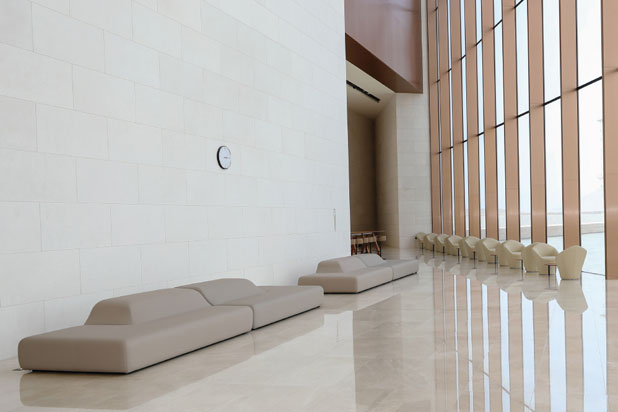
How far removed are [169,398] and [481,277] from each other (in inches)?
406

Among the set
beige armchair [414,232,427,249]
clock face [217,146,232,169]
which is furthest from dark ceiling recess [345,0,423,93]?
clock face [217,146,232,169]

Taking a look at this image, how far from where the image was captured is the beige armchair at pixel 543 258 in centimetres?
1354

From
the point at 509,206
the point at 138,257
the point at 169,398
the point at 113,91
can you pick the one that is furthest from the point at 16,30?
the point at 509,206

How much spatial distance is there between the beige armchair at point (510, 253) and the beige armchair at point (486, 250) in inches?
28.1

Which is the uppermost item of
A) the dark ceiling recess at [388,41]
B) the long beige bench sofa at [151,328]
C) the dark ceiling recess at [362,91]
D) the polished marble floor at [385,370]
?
the dark ceiling recess at [388,41]

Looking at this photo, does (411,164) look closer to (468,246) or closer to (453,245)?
(453,245)

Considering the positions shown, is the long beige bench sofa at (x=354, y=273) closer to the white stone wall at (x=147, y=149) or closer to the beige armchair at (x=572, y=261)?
the white stone wall at (x=147, y=149)

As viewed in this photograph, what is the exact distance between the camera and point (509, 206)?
18094 mm

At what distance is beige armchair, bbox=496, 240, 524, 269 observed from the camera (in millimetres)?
15539

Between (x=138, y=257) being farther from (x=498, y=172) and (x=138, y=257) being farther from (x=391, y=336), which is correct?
(x=498, y=172)

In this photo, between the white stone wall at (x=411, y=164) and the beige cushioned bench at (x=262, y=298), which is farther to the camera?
the white stone wall at (x=411, y=164)

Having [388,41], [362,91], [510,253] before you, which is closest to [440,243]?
[510,253]

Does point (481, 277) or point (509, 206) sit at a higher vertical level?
point (509, 206)

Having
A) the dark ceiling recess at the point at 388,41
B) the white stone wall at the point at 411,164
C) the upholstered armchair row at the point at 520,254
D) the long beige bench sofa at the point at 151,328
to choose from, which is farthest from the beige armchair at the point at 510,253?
the white stone wall at the point at 411,164
